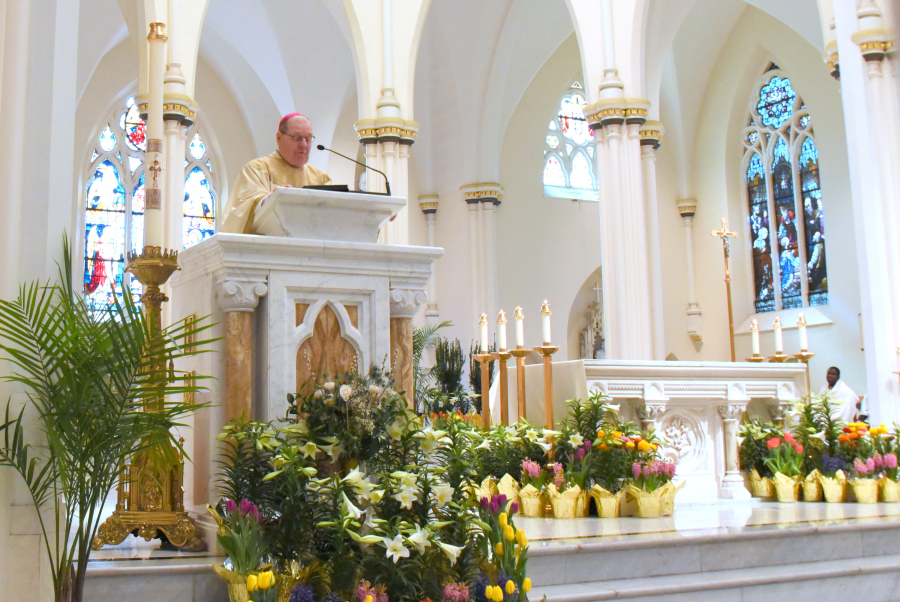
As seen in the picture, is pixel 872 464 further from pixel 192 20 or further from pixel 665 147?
pixel 665 147

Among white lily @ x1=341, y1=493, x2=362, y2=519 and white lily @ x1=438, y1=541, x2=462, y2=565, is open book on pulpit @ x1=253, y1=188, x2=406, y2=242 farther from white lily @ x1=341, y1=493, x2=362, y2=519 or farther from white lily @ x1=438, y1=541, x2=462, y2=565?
white lily @ x1=438, y1=541, x2=462, y2=565

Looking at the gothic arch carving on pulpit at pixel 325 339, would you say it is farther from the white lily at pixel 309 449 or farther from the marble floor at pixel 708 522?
the marble floor at pixel 708 522

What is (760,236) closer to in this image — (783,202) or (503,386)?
(783,202)

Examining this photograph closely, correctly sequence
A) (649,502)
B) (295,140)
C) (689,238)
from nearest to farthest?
(295,140)
(649,502)
(689,238)

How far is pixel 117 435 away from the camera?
11.4 ft

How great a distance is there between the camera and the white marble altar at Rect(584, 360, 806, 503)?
7.28 metres

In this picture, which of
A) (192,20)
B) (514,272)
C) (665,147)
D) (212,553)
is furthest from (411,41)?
(212,553)

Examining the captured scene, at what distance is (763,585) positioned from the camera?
464 cm

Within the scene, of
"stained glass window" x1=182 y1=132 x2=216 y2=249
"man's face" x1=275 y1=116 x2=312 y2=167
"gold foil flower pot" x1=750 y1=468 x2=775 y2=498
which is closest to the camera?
"man's face" x1=275 y1=116 x2=312 y2=167

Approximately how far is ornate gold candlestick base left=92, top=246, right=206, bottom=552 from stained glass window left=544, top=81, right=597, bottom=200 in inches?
606

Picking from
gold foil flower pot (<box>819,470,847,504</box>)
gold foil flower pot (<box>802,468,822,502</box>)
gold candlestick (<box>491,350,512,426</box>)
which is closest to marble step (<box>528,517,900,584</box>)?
gold foil flower pot (<box>819,470,847,504</box>)

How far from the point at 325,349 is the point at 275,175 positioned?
107cm

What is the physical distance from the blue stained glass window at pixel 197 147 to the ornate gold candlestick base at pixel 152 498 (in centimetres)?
1486

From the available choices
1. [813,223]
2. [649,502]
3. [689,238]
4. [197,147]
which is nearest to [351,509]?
[649,502]
